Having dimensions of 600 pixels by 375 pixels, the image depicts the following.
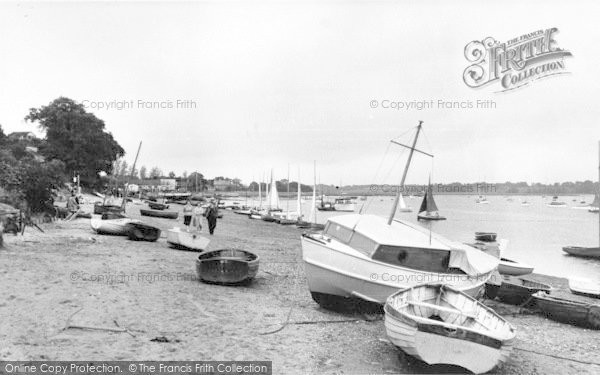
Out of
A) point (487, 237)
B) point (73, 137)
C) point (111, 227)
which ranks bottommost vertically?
point (487, 237)

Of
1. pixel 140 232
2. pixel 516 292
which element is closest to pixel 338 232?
pixel 516 292

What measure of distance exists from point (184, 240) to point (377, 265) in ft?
35.1

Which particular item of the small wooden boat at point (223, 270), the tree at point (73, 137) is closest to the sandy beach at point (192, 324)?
the small wooden boat at point (223, 270)

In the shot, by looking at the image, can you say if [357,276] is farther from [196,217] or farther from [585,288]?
[196,217]

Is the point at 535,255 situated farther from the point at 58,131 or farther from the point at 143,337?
the point at 58,131

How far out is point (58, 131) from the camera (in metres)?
57.7

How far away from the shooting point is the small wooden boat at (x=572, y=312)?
38.8 ft

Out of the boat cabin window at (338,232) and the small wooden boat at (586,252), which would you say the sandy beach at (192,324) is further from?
the small wooden boat at (586,252)

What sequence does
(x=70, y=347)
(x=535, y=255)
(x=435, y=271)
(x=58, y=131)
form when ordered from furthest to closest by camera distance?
(x=58, y=131) < (x=535, y=255) < (x=435, y=271) < (x=70, y=347)

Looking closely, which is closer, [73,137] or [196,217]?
[196,217]

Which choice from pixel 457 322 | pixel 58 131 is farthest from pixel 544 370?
pixel 58 131

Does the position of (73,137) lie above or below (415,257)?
above

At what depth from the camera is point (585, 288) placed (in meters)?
15.7

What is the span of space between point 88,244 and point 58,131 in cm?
4751
